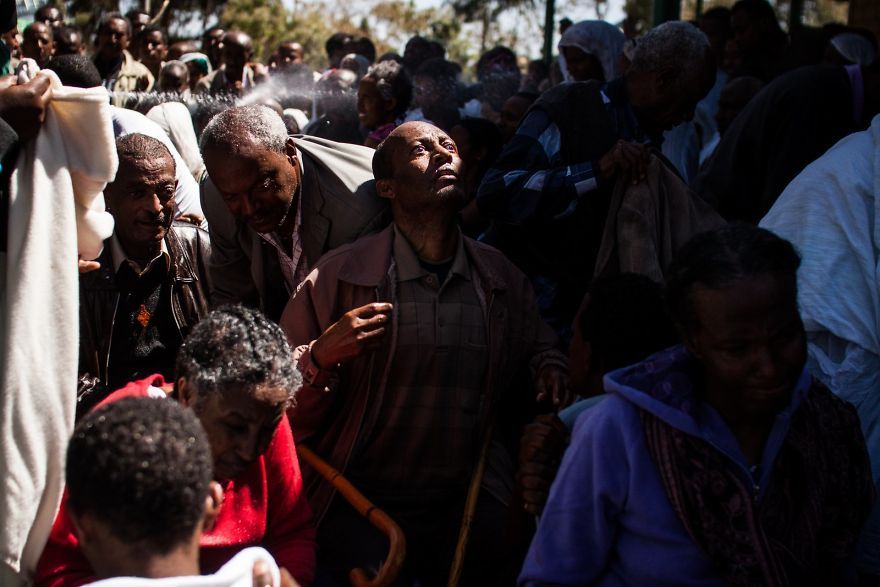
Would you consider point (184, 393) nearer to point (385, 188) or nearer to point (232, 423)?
point (232, 423)

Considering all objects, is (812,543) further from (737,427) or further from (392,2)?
(392,2)

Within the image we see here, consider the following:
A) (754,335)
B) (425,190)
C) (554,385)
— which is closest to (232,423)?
(554,385)

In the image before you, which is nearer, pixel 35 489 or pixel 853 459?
pixel 35 489

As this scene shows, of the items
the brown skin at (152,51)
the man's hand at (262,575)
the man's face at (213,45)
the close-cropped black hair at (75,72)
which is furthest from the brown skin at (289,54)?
the man's hand at (262,575)

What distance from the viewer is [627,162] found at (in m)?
3.71

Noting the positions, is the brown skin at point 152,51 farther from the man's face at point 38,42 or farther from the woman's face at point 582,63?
the woman's face at point 582,63

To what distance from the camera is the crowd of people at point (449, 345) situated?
266cm

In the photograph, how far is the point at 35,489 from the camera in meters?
2.70

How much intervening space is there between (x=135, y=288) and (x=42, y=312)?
4.50ft

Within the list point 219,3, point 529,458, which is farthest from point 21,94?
point 219,3

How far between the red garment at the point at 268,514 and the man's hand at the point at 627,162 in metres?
1.45

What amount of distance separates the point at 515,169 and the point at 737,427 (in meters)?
1.57

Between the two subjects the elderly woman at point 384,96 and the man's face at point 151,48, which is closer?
the elderly woman at point 384,96

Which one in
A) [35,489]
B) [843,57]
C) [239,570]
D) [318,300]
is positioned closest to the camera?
[239,570]
